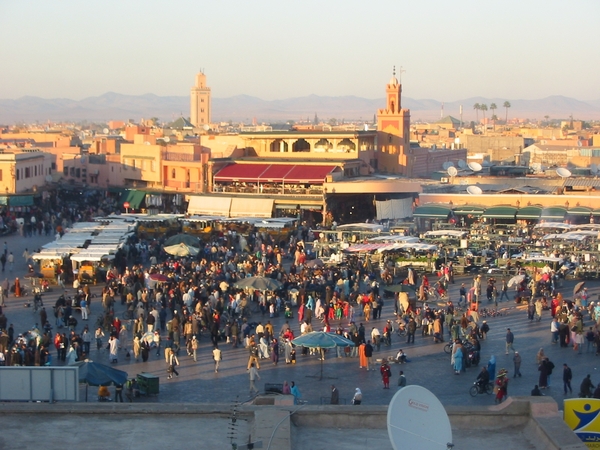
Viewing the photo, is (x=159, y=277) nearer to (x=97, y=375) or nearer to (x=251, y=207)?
(x=97, y=375)

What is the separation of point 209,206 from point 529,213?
44.6 feet

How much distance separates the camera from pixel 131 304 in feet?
82.2

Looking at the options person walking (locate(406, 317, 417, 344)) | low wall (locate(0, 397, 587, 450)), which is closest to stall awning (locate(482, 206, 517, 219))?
person walking (locate(406, 317, 417, 344))

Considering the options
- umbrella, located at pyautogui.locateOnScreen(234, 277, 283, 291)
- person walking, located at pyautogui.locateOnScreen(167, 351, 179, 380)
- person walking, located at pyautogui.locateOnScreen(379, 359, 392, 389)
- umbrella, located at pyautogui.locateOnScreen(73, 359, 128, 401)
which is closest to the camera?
umbrella, located at pyautogui.locateOnScreen(73, 359, 128, 401)

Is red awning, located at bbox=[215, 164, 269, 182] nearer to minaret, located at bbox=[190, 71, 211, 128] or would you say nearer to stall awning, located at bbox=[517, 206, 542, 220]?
stall awning, located at bbox=[517, 206, 542, 220]

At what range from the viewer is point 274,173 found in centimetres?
4441

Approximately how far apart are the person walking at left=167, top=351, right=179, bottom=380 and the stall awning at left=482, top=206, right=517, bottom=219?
20.1m

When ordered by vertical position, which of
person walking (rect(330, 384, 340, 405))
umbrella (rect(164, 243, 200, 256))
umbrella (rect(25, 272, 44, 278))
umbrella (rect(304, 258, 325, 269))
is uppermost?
umbrella (rect(164, 243, 200, 256))

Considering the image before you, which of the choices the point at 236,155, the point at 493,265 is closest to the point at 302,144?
the point at 236,155

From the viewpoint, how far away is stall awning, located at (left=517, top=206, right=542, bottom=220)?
37750 mm

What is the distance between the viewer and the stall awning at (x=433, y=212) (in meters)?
38.7

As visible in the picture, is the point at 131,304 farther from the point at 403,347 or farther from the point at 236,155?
the point at 236,155

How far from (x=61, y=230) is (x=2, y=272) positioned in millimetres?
7361

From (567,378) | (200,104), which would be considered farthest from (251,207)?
(200,104)
